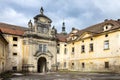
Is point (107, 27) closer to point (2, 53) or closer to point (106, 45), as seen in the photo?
point (106, 45)

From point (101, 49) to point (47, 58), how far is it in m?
10.8

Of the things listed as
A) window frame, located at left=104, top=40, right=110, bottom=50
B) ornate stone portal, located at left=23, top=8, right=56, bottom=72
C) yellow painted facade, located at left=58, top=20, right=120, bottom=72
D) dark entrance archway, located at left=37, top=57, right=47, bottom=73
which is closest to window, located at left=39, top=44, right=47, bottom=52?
ornate stone portal, located at left=23, top=8, right=56, bottom=72

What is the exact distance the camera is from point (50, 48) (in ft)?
119

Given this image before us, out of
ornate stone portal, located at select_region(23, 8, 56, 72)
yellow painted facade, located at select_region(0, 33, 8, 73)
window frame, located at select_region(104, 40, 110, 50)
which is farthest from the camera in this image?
ornate stone portal, located at select_region(23, 8, 56, 72)

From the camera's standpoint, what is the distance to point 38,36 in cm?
3450

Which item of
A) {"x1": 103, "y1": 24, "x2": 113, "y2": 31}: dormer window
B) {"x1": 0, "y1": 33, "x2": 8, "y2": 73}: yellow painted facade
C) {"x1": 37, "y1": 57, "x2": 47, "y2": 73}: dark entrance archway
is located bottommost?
{"x1": 37, "y1": 57, "x2": 47, "y2": 73}: dark entrance archway

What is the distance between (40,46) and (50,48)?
2.48 meters

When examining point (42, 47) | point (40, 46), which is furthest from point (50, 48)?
point (40, 46)

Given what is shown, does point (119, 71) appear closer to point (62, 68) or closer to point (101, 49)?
point (101, 49)

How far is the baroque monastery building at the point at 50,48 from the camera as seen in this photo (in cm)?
3048

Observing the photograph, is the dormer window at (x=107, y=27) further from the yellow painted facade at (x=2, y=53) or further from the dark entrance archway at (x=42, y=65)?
the yellow painted facade at (x=2, y=53)

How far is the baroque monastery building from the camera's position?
3048 centimetres

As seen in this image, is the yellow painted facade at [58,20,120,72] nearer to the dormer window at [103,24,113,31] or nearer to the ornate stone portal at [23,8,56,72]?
the dormer window at [103,24,113,31]

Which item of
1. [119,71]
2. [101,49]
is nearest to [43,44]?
[101,49]
